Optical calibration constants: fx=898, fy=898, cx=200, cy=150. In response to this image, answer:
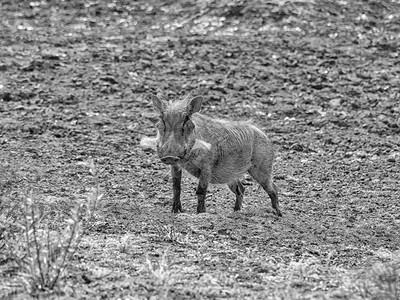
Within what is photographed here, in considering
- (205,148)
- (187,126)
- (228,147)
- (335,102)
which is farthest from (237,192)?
(335,102)

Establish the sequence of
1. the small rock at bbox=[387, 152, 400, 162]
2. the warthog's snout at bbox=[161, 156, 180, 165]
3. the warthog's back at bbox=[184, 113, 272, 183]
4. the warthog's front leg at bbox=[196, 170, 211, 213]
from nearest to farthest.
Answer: the warthog's snout at bbox=[161, 156, 180, 165]
the warthog's front leg at bbox=[196, 170, 211, 213]
the warthog's back at bbox=[184, 113, 272, 183]
the small rock at bbox=[387, 152, 400, 162]

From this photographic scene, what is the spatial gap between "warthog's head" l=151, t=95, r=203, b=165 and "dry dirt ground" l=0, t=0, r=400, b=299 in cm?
50

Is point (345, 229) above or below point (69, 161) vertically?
above

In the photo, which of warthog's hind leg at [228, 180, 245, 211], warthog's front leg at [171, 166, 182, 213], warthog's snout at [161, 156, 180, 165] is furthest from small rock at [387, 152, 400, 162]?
warthog's snout at [161, 156, 180, 165]

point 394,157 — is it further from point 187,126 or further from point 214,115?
point 187,126

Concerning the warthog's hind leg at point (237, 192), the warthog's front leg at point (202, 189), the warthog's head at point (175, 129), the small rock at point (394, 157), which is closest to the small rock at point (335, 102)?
the small rock at point (394, 157)

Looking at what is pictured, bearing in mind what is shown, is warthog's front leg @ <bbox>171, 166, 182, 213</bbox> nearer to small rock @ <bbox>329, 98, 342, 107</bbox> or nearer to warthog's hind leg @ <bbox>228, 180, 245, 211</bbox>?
warthog's hind leg @ <bbox>228, 180, 245, 211</bbox>

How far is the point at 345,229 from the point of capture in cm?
666

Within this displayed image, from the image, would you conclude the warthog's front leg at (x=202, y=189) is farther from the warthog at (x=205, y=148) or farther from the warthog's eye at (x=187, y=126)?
the warthog's eye at (x=187, y=126)

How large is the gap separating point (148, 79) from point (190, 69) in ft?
2.05

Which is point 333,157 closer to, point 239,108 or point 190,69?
point 239,108

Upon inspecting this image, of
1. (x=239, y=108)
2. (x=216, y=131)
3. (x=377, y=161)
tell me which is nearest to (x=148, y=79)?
(x=239, y=108)

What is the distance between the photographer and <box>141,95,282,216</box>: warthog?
6422 millimetres

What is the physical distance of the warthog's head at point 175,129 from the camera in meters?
6.32
